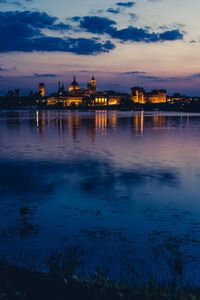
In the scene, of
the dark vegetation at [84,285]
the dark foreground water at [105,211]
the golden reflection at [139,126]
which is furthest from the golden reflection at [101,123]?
the dark vegetation at [84,285]

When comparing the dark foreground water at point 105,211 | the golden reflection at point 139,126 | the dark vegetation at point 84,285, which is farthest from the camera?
the golden reflection at point 139,126

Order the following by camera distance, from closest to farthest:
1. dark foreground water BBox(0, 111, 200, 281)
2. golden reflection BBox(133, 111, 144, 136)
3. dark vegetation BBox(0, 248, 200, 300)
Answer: dark vegetation BBox(0, 248, 200, 300), dark foreground water BBox(0, 111, 200, 281), golden reflection BBox(133, 111, 144, 136)

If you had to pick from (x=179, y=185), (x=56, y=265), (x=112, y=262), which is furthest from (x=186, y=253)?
(x=179, y=185)

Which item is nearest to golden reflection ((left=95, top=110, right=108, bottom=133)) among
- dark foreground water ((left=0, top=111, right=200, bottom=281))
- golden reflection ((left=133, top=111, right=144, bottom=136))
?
golden reflection ((left=133, top=111, right=144, bottom=136))

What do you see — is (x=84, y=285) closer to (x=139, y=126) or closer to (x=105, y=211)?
(x=105, y=211)

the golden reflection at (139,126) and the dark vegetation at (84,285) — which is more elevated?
the golden reflection at (139,126)

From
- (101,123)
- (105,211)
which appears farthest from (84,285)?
(101,123)

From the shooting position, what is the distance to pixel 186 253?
7691 millimetres

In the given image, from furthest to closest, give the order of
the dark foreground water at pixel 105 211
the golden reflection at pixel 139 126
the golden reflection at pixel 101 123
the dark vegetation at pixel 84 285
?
the golden reflection at pixel 101 123 < the golden reflection at pixel 139 126 < the dark foreground water at pixel 105 211 < the dark vegetation at pixel 84 285

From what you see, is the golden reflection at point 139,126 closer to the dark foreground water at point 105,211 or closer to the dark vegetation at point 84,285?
the dark foreground water at point 105,211

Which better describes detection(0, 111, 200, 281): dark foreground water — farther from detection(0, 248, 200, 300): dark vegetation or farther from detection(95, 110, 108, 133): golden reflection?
detection(95, 110, 108, 133): golden reflection

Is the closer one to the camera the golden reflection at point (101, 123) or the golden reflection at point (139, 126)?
the golden reflection at point (139, 126)

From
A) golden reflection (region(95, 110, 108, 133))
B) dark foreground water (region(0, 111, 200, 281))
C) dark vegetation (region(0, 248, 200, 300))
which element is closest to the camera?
dark vegetation (region(0, 248, 200, 300))

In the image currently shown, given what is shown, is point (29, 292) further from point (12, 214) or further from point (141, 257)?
point (12, 214)
